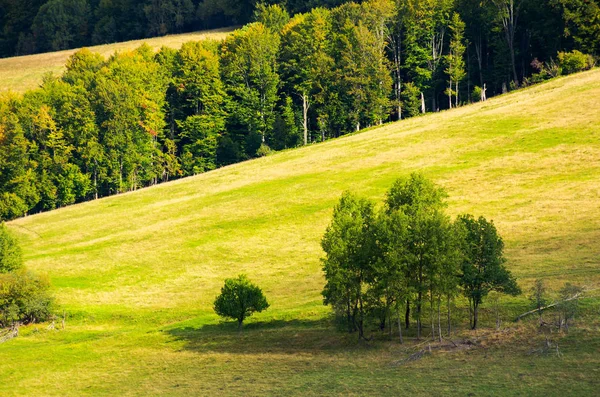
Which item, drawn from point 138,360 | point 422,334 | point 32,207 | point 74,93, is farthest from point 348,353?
point 74,93

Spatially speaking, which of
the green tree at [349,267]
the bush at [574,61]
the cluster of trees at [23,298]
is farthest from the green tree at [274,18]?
the green tree at [349,267]

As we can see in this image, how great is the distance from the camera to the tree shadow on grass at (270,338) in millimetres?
50250

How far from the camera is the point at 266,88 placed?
14025 centimetres

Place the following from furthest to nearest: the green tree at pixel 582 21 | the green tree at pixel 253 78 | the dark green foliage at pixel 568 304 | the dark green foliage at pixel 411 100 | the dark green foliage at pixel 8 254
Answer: the green tree at pixel 253 78 < the dark green foliage at pixel 411 100 < the green tree at pixel 582 21 < the dark green foliage at pixel 8 254 < the dark green foliage at pixel 568 304

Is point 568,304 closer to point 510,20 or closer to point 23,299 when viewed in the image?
point 23,299

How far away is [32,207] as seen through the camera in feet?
397

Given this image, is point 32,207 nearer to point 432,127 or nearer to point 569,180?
point 432,127

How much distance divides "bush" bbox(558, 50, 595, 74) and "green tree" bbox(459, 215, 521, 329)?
8120 centimetres

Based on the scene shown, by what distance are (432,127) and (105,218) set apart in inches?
2005

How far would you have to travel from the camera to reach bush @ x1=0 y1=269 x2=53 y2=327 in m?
64.9

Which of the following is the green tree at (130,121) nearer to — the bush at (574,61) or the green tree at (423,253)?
the bush at (574,61)

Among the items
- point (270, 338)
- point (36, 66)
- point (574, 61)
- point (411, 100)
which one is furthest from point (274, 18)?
point (270, 338)

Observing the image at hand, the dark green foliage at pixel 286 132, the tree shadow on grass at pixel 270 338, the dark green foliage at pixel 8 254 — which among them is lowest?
the tree shadow on grass at pixel 270 338

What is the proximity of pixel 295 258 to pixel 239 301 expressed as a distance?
52.5ft
